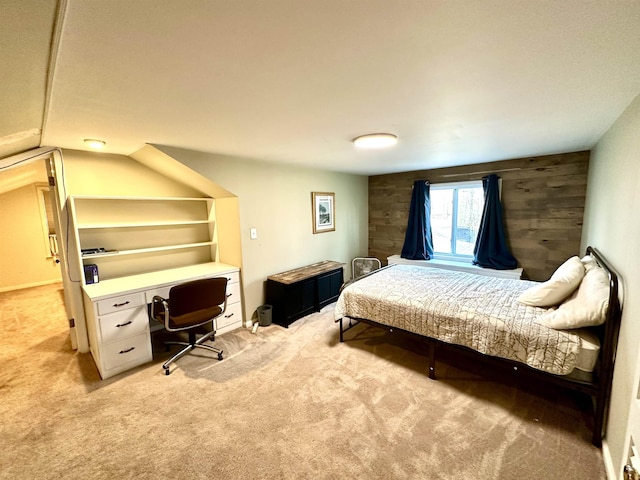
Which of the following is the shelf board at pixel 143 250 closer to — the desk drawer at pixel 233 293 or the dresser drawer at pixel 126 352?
the desk drawer at pixel 233 293

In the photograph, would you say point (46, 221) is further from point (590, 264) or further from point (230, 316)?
point (590, 264)

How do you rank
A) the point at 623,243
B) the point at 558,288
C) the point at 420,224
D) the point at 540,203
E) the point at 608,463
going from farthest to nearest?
the point at 420,224
the point at 540,203
the point at 558,288
the point at 623,243
the point at 608,463

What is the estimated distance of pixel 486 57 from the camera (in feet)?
3.76

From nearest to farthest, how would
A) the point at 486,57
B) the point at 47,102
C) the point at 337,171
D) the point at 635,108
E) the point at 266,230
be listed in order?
the point at 486,57 → the point at 47,102 → the point at 635,108 → the point at 266,230 → the point at 337,171

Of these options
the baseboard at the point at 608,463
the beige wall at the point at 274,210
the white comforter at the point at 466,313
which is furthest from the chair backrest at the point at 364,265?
the baseboard at the point at 608,463

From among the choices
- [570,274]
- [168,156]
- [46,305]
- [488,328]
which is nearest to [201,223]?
[168,156]

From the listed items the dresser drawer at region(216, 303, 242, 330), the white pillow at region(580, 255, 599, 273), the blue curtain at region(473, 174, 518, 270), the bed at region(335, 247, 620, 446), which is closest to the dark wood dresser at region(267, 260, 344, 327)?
the dresser drawer at region(216, 303, 242, 330)

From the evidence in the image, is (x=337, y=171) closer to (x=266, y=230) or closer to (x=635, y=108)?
(x=266, y=230)

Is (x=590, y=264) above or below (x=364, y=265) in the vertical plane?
above

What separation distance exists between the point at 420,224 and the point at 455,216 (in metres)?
0.59

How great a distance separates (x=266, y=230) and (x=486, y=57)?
299 centimetres

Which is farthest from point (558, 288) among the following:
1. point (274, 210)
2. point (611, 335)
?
point (274, 210)

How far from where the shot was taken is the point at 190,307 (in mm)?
2600

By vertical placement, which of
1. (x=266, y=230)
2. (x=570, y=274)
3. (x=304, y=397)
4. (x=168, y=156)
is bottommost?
(x=304, y=397)
